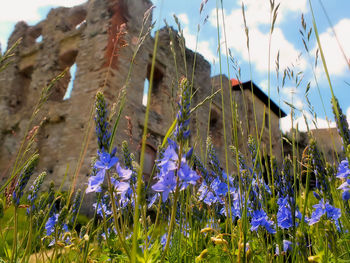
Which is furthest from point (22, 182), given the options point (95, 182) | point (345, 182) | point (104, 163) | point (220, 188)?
point (345, 182)

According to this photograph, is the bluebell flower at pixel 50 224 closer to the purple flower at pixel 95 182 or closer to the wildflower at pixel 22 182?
the wildflower at pixel 22 182

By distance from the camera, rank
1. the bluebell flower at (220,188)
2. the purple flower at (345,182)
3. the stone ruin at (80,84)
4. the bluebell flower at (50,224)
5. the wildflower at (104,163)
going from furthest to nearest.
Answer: the stone ruin at (80,84) < the bluebell flower at (50,224) < the bluebell flower at (220,188) < the purple flower at (345,182) < the wildflower at (104,163)

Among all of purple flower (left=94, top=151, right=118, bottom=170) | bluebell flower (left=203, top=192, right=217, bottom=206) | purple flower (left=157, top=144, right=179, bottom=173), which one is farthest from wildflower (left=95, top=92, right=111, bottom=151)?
bluebell flower (left=203, top=192, right=217, bottom=206)

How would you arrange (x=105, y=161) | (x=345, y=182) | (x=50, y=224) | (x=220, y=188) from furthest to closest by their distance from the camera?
(x=50, y=224)
(x=220, y=188)
(x=345, y=182)
(x=105, y=161)

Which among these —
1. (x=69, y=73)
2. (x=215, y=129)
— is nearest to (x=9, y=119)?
(x=69, y=73)

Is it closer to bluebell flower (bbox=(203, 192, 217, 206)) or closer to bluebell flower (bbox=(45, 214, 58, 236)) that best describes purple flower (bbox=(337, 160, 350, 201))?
bluebell flower (bbox=(203, 192, 217, 206))

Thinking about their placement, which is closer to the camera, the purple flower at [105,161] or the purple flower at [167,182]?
the purple flower at [167,182]

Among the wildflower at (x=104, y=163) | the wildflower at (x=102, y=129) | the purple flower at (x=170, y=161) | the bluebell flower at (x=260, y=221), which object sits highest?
the wildflower at (x=102, y=129)

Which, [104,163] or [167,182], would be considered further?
[104,163]

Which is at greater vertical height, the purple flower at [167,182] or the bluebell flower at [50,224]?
the bluebell flower at [50,224]

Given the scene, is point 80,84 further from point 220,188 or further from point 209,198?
point 220,188

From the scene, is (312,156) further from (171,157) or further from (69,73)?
(69,73)

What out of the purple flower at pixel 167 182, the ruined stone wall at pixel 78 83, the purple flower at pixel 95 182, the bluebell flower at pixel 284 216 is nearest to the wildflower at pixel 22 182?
the purple flower at pixel 95 182

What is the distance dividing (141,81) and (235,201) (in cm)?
840
